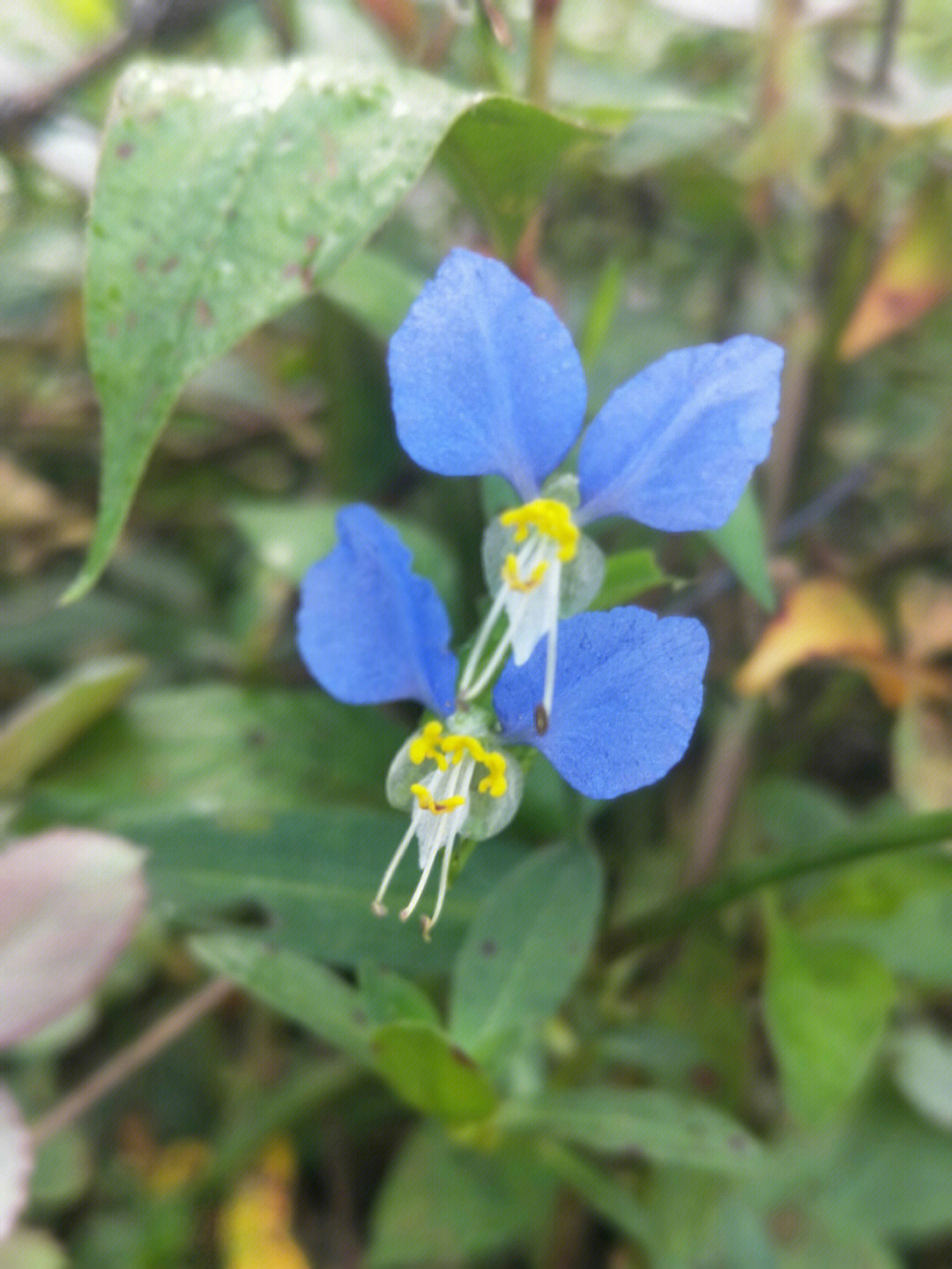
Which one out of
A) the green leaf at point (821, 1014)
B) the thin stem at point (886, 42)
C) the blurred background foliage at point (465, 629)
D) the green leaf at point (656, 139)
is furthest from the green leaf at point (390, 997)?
the thin stem at point (886, 42)

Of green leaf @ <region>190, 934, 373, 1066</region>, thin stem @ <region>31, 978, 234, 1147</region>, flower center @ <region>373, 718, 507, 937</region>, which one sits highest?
flower center @ <region>373, 718, 507, 937</region>

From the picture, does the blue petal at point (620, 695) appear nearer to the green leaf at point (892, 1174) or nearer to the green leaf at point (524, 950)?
the green leaf at point (524, 950)

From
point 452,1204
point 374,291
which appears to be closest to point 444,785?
point 374,291

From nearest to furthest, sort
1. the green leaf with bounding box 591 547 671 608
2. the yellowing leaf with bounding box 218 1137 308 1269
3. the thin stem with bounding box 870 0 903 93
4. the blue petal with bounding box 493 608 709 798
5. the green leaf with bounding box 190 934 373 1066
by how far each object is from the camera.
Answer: the blue petal with bounding box 493 608 709 798 → the green leaf with bounding box 591 547 671 608 → the green leaf with bounding box 190 934 373 1066 → the yellowing leaf with bounding box 218 1137 308 1269 → the thin stem with bounding box 870 0 903 93

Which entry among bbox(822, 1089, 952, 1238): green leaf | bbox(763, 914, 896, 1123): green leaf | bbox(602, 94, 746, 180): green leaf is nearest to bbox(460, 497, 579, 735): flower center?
bbox(763, 914, 896, 1123): green leaf

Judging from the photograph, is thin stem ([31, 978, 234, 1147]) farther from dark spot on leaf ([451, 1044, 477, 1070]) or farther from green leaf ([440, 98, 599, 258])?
green leaf ([440, 98, 599, 258])

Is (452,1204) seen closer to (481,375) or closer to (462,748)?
(462,748)
